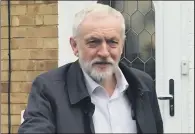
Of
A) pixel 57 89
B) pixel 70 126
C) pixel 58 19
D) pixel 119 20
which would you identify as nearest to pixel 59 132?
pixel 70 126

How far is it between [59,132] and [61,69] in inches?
11.4

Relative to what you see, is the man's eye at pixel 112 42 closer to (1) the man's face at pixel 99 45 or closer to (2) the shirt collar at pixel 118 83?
(1) the man's face at pixel 99 45

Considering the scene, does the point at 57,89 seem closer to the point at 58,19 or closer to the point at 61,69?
the point at 61,69

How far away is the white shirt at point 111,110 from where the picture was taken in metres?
1.75

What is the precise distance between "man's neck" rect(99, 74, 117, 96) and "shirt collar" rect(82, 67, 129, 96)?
0.02 metres

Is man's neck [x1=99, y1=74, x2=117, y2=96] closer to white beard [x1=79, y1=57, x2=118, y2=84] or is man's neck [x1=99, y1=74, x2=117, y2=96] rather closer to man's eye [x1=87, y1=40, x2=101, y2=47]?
white beard [x1=79, y1=57, x2=118, y2=84]

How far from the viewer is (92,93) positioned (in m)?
1.80

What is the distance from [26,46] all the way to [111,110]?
7.32 ft

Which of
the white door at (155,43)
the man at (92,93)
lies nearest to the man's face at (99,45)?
the man at (92,93)

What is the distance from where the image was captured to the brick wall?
3828mm

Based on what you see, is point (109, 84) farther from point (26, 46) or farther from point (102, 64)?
point (26, 46)

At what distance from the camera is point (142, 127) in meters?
1.78

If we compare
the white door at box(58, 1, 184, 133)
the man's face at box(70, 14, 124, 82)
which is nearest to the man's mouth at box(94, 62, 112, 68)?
the man's face at box(70, 14, 124, 82)

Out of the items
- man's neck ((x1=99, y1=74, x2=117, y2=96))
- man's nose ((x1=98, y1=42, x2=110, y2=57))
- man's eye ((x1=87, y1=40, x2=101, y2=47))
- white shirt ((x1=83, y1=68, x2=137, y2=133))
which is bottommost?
white shirt ((x1=83, y1=68, x2=137, y2=133))
